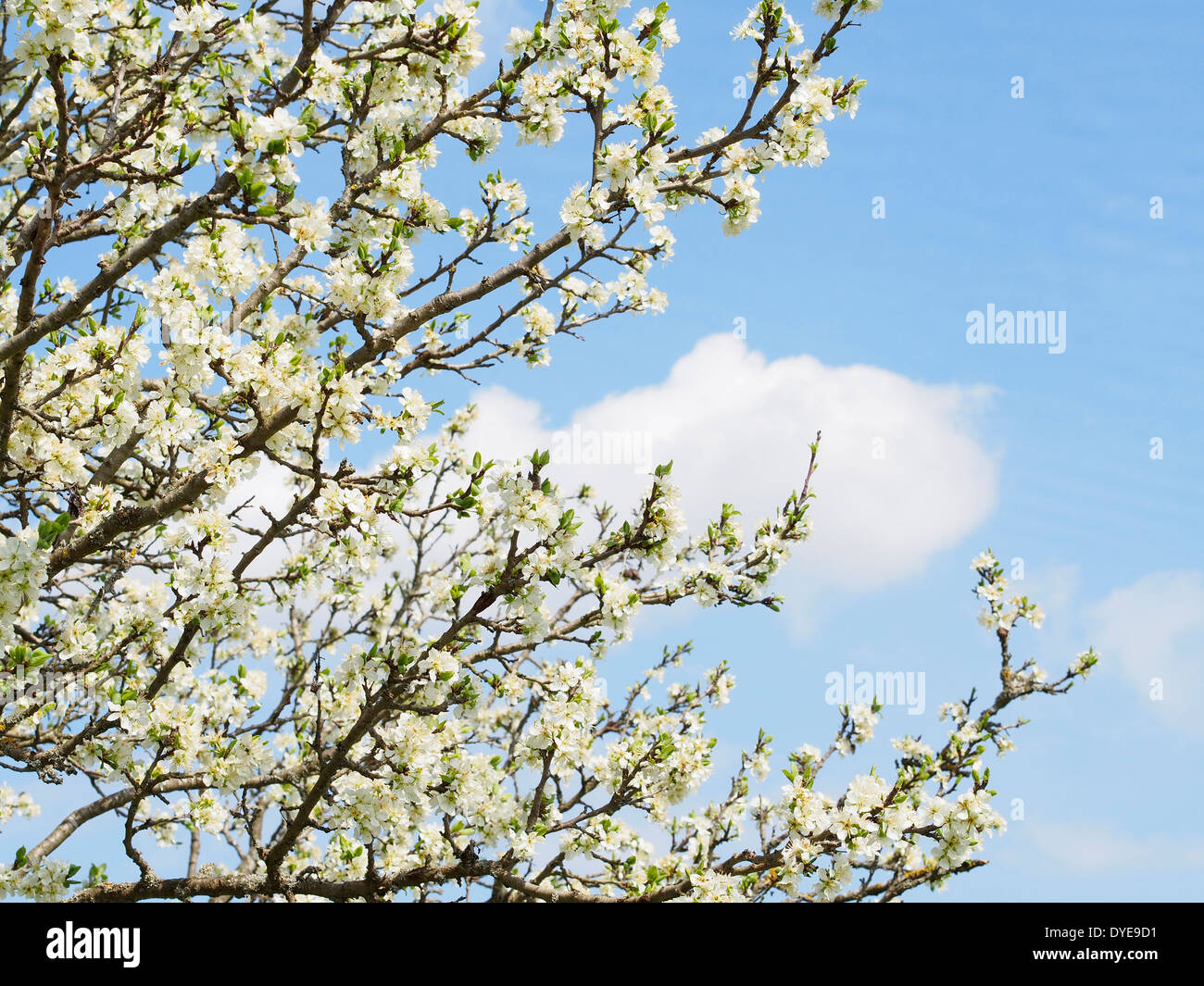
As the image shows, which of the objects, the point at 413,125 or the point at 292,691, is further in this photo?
the point at 292,691

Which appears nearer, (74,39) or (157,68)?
(74,39)

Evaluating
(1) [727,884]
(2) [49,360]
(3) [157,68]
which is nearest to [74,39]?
(3) [157,68]

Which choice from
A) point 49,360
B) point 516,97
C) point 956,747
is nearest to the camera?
point 49,360

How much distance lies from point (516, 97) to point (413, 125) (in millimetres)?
725

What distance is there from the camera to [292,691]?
8.70m

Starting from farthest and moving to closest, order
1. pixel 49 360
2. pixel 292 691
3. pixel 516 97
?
pixel 292 691, pixel 516 97, pixel 49 360

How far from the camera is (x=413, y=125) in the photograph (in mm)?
6430

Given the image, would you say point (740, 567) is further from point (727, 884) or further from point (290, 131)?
point (290, 131)

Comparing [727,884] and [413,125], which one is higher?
[413,125]

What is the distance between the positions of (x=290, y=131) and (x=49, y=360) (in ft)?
7.63
